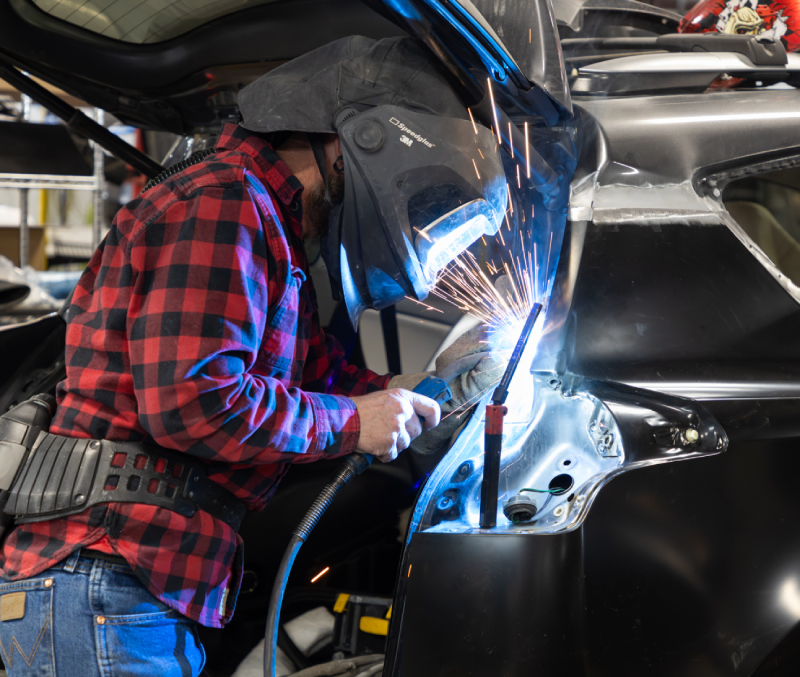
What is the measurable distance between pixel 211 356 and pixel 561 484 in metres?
0.76

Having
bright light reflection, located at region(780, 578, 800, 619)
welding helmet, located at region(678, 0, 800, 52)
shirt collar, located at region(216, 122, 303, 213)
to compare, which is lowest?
bright light reflection, located at region(780, 578, 800, 619)

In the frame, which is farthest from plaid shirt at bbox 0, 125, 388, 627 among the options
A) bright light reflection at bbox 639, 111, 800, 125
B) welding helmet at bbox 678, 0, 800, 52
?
welding helmet at bbox 678, 0, 800, 52

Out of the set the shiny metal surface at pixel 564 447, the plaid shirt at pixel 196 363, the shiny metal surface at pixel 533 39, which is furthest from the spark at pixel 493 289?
the plaid shirt at pixel 196 363

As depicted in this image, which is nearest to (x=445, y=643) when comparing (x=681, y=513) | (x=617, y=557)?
(x=617, y=557)

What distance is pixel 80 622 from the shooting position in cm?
139

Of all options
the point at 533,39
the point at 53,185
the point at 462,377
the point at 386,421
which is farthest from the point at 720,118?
the point at 53,185

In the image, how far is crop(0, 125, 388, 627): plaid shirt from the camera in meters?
1.30

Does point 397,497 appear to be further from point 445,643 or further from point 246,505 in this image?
point 445,643

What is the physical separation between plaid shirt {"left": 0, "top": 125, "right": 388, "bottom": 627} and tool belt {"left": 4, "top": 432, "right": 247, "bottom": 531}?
0.02 m

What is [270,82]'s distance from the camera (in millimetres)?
1561

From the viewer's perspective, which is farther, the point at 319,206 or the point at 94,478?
the point at 319,206

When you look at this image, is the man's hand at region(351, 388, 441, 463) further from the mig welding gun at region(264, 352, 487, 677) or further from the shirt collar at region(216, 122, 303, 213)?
the shirt collar at region(216, 122, 303, 213)

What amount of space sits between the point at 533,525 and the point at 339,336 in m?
1.44

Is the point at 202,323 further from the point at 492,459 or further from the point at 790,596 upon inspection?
the point at 790,596
